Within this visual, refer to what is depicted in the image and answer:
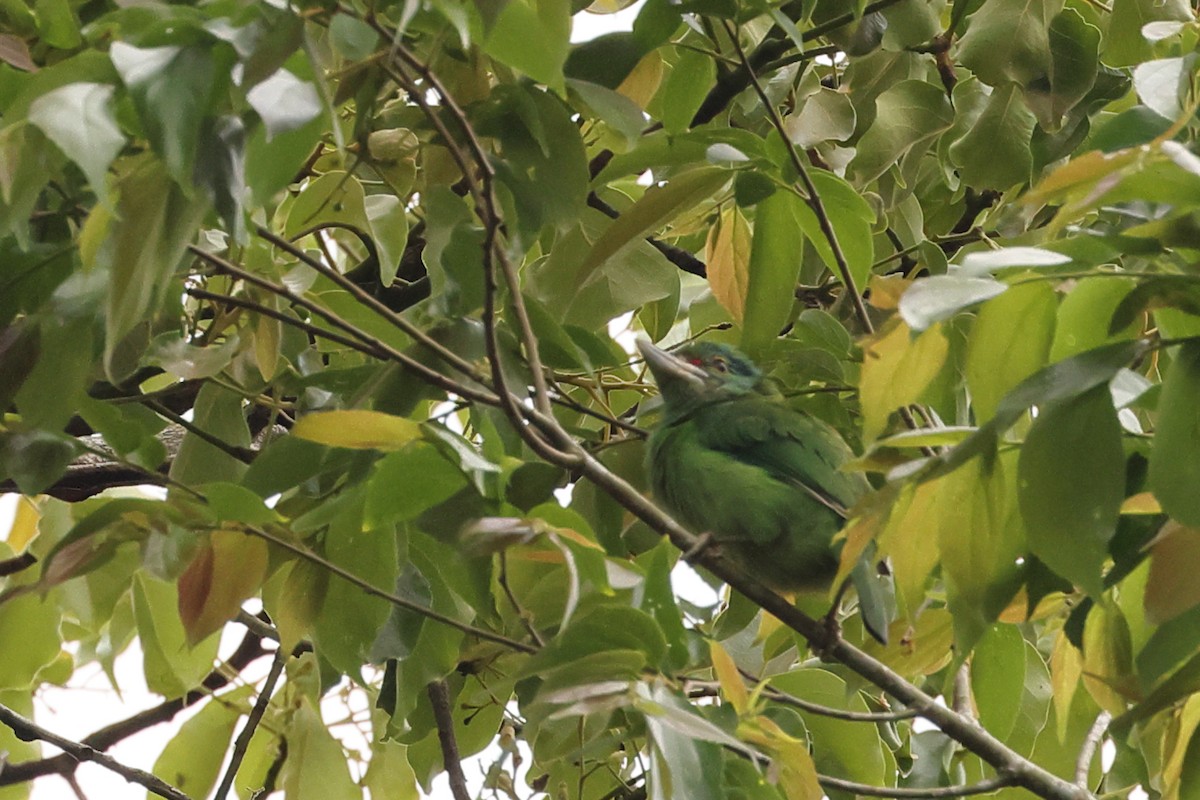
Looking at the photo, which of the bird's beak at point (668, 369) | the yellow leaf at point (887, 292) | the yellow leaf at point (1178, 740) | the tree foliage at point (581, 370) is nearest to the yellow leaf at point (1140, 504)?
the tree foliage at point (581, 370)

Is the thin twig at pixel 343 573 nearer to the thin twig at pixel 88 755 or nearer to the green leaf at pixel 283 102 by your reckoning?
the green leaf at pixel 283 102

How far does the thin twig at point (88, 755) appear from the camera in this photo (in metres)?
2.27

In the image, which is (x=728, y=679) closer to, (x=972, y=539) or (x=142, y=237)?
(x=972, y=539)

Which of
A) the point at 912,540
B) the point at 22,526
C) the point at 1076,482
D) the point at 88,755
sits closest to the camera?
the point at 1076,482

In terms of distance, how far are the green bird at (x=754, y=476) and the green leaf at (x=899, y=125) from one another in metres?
0.45

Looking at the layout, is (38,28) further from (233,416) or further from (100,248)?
(233,416)

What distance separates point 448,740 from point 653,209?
110 cm

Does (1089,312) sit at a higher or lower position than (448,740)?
higher

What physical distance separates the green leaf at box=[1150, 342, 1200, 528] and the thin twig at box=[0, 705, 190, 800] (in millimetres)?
1799

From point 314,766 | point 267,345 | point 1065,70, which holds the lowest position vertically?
point 314,766

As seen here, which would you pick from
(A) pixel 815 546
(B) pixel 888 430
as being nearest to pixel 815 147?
(B) pixel 888 430

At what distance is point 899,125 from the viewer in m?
2.14

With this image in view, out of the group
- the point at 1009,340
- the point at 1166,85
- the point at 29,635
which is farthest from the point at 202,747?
the point at 1166,85

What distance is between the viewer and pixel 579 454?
4.91 ft
